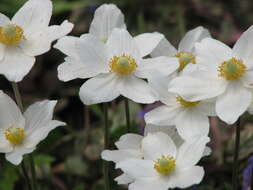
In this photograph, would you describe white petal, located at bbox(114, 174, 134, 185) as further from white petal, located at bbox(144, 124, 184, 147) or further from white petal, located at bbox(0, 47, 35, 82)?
white petal, located at bbox(0, 47, 35, 82)

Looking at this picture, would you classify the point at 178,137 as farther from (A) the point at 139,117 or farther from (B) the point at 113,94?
(A) the point at 139,117

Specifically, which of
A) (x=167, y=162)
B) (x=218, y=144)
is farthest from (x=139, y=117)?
(x=167, y=162)

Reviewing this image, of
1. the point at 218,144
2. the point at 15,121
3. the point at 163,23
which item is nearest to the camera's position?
the point at 15,121

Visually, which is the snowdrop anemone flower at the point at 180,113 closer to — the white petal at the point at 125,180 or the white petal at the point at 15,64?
the white petal at the point at 125,180

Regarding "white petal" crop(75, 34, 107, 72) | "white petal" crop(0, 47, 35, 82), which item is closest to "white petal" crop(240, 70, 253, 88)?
"white petal" crop(75, 34, 107, 72)

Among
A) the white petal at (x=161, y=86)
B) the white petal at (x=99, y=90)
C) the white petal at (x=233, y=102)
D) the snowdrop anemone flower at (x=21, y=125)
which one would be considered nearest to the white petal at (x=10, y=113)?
the snowdrop anemone flower at (x=21, y=125)
